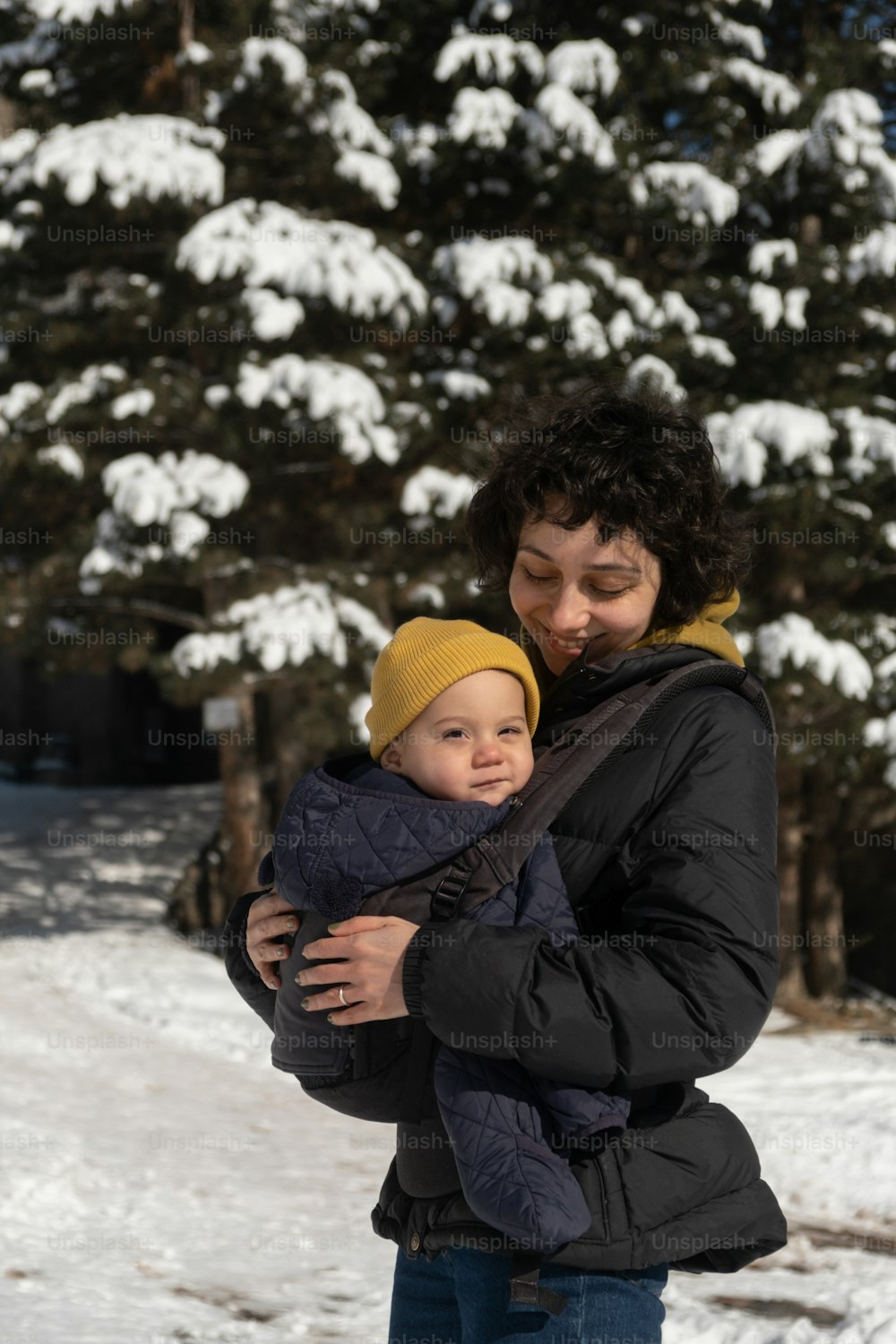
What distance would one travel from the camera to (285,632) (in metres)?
11.3

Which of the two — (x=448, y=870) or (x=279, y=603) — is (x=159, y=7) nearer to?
(x=279, y=603)

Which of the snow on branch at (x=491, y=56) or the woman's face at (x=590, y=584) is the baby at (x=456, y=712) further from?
the snow on branch at (x=491, y=56)

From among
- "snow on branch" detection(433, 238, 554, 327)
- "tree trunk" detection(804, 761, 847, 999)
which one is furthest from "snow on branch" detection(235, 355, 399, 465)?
"tree trunk" detection(804, 761, 847, 999)

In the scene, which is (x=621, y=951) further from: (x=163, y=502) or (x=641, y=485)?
(x=163, y=502)

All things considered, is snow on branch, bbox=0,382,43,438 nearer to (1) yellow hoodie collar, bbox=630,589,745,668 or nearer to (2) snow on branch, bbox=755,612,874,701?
(2) snow on branch, bbox=755,612,874,701

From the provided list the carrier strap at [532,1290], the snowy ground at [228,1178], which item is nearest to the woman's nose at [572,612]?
the carrier strap at [532,1290]

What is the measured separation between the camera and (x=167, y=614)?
13.1m

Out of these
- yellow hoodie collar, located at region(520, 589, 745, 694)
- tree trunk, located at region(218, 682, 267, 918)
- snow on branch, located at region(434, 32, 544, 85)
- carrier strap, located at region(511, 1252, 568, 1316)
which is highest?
snow on branch, located at region(434, 32, 544, 85)

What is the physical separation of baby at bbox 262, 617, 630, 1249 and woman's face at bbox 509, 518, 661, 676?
0.33ft

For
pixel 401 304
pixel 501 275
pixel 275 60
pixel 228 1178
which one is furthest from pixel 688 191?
pixel 228 1178

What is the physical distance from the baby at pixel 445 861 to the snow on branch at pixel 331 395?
916cm

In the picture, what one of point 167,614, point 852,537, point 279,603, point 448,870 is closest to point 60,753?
point 167,614

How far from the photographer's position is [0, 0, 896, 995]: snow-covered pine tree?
11539mm

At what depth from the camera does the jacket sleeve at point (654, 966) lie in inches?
70.0
